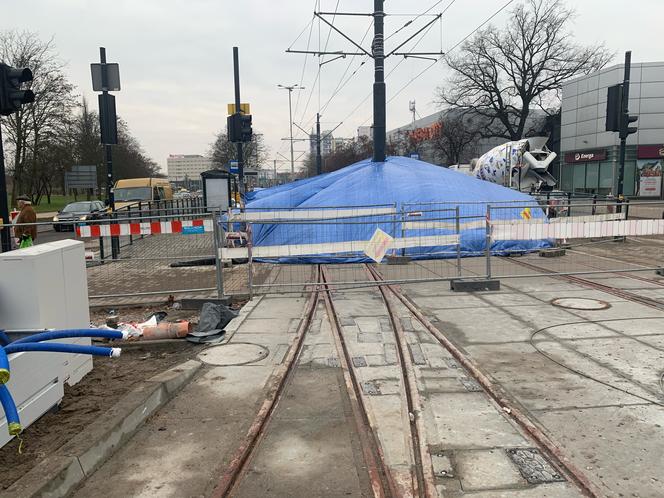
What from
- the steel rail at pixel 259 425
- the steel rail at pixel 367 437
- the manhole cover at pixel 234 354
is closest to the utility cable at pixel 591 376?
the steel rail at pixel 367 437

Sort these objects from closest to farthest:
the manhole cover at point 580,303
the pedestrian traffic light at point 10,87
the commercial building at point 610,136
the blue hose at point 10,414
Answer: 1. the blue hose at point 10,414
2. the pedestrian traffic light at point 10,87
3. the manhole cover at point 580,303
4. the commercial building at point 610,136

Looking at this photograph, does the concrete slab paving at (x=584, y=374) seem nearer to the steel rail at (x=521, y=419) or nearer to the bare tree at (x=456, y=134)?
the steel rail at (x=521, y=419)

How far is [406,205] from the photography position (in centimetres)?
1364

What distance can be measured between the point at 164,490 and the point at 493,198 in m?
13.3

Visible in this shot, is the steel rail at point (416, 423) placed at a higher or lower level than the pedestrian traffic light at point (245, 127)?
lower

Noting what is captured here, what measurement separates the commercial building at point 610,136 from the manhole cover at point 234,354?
33070 mm

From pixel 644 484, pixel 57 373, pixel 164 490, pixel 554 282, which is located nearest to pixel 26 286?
pixel 57 373

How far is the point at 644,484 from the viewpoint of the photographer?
3.23 metres

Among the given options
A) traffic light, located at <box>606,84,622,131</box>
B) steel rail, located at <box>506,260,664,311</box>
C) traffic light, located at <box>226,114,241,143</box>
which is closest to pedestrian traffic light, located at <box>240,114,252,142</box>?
traffic light, located at <box>226,114,241,143</box>

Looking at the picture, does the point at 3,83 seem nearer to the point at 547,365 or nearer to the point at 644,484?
the point at 547,365

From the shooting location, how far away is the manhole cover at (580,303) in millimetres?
7672

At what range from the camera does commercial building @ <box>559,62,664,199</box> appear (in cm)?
3553

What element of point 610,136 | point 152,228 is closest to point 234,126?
point 152,228

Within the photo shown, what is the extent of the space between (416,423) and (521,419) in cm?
85
